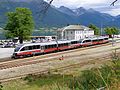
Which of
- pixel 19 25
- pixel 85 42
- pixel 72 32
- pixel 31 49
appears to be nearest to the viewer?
pixel 31 49

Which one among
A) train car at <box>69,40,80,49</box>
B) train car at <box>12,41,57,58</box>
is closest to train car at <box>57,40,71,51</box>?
train car at <box>69,40,80,49</box>

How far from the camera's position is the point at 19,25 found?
306 feet

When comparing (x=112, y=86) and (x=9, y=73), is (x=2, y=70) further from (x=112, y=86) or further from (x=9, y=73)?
(x=112, y=86)

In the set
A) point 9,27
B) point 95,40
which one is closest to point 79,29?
point 9,27

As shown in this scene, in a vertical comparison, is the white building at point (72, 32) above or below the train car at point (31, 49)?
above

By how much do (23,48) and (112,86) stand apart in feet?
136

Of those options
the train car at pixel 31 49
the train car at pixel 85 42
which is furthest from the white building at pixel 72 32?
the train car at pixel 31 49

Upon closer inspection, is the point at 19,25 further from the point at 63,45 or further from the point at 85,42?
the point at 63,45

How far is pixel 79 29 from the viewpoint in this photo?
136 m

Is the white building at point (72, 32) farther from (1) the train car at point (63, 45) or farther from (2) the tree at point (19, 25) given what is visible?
(1) the train car at point (63, 45)

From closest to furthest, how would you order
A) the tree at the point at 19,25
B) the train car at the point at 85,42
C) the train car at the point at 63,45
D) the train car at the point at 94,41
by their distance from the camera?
the train car at the point at 63,45 → the train car at the point at 85,42 → the train car at the point at 94,41 → the tree at the point at 19,25

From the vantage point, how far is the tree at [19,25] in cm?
9306

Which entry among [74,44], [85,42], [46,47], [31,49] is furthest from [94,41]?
[31,49]

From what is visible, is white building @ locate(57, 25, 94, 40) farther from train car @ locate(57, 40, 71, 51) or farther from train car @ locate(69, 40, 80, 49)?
train car @ locate(57, 40, 71, 51)
